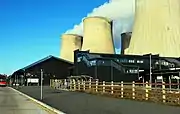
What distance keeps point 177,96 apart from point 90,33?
49.7 metres

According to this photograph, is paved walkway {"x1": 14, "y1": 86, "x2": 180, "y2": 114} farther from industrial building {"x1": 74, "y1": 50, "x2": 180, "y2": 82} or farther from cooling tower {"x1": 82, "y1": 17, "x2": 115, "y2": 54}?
cooling tower {"x1": 82, "y1": 17, "x2": 115, "y2": 54}

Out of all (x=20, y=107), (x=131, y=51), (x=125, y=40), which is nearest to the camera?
(x=20, y=107)

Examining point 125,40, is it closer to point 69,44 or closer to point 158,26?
point 69,44

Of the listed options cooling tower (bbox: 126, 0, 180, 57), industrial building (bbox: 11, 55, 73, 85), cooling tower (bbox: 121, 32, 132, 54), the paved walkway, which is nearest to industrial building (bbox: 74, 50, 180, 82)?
cooling tower (bbox: 126, 0, 180, 57)

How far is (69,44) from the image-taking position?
85562 millimetres

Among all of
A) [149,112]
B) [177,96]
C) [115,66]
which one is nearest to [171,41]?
[115,66]

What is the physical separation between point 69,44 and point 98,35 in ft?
67.4

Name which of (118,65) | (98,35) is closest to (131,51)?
(118,65)

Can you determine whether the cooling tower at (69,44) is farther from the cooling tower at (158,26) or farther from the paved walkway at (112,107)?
the paved walkway at (112,107)

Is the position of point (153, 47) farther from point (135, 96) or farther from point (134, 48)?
point (135, 96)

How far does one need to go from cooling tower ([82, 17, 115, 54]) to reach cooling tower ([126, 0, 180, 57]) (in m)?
13.8

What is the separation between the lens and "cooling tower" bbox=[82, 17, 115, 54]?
218ft

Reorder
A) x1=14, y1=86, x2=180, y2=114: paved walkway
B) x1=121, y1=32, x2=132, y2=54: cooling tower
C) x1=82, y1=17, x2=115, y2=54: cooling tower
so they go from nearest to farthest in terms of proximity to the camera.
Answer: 1. x1=14, y1=86, x2=180, y2=114: paved walkway
2. x1=82, y1=17, x2=115, y2=54: cooling tower
3. x1=121, y1=32, x2=132, y2=54: cooling tower

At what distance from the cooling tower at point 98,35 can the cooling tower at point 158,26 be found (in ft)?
45.3
